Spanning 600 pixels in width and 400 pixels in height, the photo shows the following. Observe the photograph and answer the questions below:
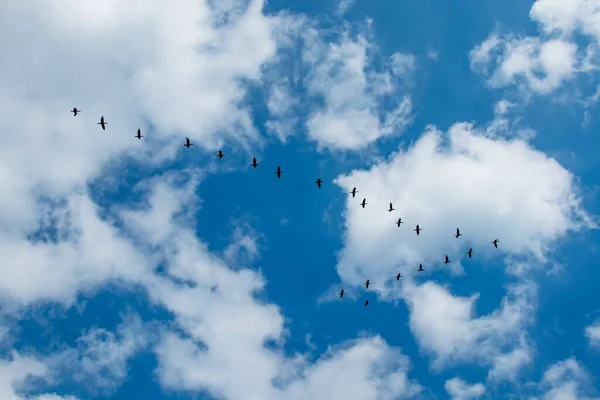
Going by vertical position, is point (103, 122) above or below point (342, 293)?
above

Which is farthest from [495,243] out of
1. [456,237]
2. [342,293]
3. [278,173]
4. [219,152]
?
[219,152]

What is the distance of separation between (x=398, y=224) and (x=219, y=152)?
145 ft

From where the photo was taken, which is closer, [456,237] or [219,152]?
[219,152]

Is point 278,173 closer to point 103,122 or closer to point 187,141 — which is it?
point 187,141

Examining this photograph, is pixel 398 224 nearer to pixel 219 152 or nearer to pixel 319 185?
pixel 319 185

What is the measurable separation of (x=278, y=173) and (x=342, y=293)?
3537cm

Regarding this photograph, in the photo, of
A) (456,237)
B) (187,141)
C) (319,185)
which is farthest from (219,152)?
(456,237)

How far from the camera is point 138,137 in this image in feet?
596

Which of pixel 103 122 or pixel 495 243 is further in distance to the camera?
pixel 495 243

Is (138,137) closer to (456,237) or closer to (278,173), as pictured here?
(278,173)

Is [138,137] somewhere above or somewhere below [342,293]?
above

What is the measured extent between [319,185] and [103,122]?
162 ft

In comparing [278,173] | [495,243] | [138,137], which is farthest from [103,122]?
[495,243]

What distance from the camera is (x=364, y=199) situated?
611ft
